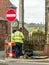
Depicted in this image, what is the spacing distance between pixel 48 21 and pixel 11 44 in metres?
2.98

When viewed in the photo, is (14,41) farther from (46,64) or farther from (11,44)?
(46,64)

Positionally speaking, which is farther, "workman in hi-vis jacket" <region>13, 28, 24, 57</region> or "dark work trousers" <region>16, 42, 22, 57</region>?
"dark work trousers" <region>16, 42, 22, 57</region>

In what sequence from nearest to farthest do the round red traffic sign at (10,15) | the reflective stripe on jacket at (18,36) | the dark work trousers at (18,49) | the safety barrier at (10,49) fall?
the round red traffic sign at (10,15)
the safety barrier at (10,49)
the reflective stripe on jacket at (18,36)
the dark work trousers at (18,49)

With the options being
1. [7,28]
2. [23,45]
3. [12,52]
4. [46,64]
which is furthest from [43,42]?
[7,28]

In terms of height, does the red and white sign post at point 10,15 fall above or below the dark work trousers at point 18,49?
above

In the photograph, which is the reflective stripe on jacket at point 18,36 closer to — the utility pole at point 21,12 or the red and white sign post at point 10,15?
the utility pole at point 21,12

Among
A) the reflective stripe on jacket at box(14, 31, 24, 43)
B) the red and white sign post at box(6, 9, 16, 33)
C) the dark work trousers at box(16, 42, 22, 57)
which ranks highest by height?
the red and white sign post at box(6, 9, 16, 33)

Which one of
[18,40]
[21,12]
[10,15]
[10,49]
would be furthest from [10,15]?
[10,49]

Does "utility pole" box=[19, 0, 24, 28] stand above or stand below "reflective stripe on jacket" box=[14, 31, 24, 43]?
above

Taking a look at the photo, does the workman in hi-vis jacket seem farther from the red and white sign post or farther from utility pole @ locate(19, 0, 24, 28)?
the red and white sign post

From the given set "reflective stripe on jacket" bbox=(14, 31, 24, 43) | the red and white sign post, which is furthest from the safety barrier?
the red and white sign post

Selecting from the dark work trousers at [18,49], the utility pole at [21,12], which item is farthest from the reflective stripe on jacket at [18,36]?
the utility pole at [21,12]

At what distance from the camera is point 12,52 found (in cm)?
2231

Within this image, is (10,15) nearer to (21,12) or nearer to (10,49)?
(21,12)
